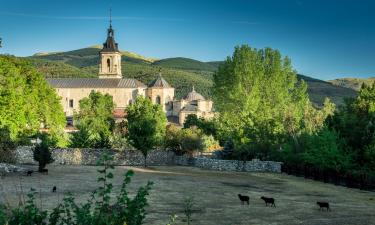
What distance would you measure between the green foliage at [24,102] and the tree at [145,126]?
440 inches

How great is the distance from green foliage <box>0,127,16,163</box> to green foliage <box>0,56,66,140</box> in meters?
2.90

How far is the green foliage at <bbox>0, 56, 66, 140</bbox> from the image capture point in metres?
57.8

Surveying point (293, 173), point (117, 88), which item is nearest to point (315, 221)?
point (293, 173)

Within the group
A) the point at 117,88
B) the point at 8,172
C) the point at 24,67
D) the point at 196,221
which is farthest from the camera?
the point at 117,88

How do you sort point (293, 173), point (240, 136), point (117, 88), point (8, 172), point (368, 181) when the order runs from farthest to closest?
point (117, 88)
point (240, 136)
point (293, 173)
point (8, 172)
point (368, 181)

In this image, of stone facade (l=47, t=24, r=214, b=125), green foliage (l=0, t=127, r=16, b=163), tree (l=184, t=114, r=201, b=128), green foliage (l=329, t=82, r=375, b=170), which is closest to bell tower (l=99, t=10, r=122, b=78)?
stone facade (l=47, t=24, r=214, b=125)

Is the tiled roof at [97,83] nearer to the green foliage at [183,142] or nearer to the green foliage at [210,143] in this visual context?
the green foliage at [210,143]

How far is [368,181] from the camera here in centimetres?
3944

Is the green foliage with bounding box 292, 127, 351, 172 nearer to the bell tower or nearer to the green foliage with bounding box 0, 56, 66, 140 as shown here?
the green foliage with bounding box 0, 56, 66, 140

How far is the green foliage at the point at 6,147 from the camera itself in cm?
Result: 5145

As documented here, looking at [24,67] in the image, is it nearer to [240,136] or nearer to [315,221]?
[240,136]

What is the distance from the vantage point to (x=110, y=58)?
13475 centimetres

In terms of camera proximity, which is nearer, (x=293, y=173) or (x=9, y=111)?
(x=293, y=173)

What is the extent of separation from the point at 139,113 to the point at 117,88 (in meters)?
63.6
